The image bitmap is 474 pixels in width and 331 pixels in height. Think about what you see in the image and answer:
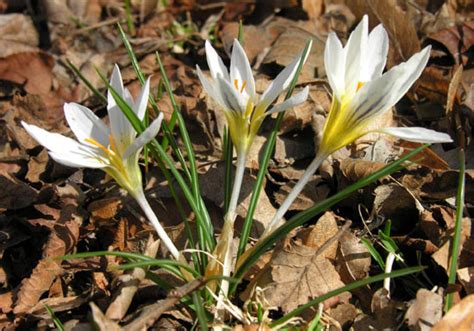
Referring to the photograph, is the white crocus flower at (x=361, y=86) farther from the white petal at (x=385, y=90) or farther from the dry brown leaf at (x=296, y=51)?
the dry brown leaf at (x=296, y=51)

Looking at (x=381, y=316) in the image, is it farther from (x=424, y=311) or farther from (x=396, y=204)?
(x=396, y=204)

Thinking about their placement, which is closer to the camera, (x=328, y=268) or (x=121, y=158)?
(x=121, y=158)

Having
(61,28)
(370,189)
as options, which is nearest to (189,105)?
(370,189)

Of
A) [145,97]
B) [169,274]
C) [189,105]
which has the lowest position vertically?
[169,274]

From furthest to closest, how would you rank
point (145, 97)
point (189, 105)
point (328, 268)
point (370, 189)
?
point (189, 105) → point (370, 189) → point (328, 268) → point (145, 97)

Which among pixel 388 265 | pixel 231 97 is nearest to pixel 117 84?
pixel 231 97

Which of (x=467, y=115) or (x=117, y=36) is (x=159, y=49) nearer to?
(x=117, y=36)

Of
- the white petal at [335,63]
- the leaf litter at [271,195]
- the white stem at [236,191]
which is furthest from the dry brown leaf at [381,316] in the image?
the white petal at [335,63]
